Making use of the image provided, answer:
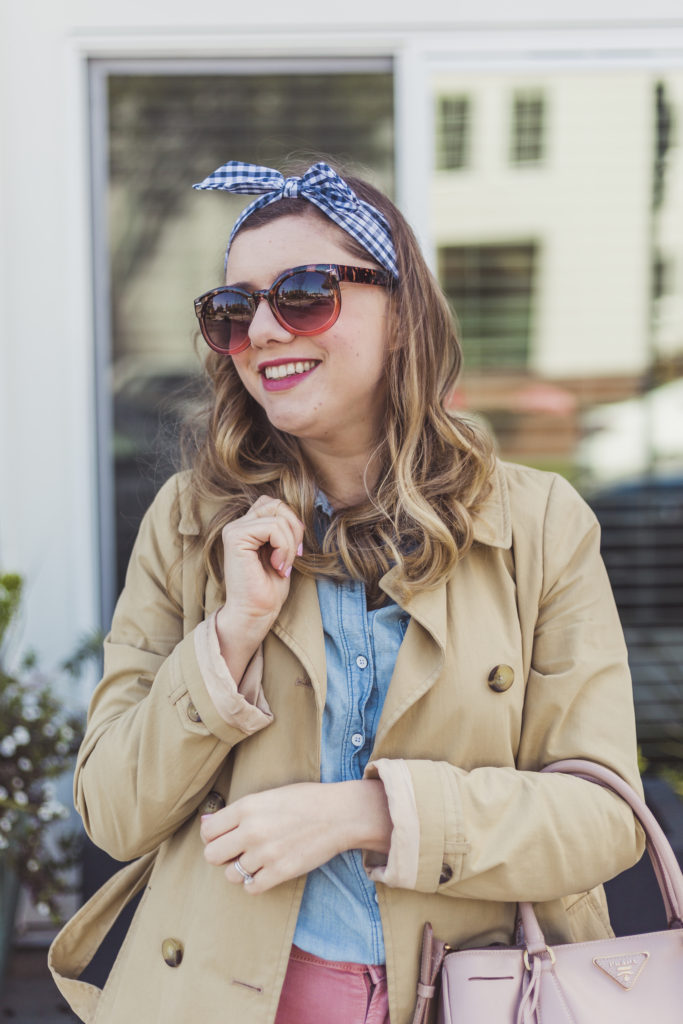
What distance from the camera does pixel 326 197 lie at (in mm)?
1538

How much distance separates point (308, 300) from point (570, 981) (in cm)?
107

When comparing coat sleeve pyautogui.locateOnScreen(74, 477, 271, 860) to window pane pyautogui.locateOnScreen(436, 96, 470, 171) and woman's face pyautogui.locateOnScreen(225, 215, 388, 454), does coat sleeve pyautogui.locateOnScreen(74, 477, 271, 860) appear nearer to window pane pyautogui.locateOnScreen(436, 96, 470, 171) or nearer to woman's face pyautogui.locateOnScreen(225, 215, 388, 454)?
woman's face pyautogui.locateOnScreen(225, 215, 388, 454)

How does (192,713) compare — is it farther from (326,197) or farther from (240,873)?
(326,197)

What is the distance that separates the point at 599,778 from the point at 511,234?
3.22 meters

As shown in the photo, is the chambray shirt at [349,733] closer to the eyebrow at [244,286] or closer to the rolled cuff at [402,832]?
the rolled cuff at [402,832]

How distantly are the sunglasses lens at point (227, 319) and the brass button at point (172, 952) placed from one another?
0.95 m

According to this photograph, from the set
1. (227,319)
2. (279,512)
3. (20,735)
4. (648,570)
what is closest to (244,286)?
(227,319)

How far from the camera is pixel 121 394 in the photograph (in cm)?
498

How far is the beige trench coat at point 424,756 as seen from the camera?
4.60 ft

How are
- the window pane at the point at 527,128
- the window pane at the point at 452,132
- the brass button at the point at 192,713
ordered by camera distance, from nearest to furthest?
the brass button at the point at 192,713
the window pane at the point at 452,132
the window pane at the point at 527,128

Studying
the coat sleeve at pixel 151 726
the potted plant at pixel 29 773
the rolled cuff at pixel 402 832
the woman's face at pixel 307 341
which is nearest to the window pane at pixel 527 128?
the woman's face at pixel 307 341

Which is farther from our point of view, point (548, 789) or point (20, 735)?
point (20, 735)

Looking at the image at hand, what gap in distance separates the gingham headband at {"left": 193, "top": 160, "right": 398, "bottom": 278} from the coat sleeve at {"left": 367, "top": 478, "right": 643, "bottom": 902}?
0.56 metres

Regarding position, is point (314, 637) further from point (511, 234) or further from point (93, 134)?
point (511, 234)
